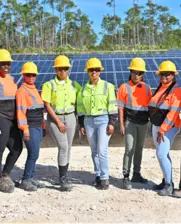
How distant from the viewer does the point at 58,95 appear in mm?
4945

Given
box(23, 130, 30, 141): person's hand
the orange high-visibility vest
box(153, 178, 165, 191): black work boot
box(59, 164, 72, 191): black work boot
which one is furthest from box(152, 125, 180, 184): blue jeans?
box(23, 130, 30, 141): person's hand

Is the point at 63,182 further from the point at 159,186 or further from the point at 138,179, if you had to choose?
the point at 159,186

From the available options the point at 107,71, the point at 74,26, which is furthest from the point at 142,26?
the point at 107,71

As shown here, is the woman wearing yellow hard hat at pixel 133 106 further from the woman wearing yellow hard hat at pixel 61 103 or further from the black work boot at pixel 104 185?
the woman wearing yellow hard hat at pixel 61 103

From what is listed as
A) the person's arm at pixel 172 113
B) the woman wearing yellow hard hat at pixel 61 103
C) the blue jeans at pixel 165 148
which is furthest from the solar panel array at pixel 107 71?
the person's arm at pixel 172 113

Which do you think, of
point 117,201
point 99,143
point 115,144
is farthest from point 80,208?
point 115,144

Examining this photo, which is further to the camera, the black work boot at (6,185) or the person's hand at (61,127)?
the black work boot at (6,185)

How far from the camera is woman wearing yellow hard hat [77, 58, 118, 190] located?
16.4ft

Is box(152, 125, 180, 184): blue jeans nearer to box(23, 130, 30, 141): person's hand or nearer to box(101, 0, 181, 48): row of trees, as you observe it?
box(23, 130, 30, 141): person's hand

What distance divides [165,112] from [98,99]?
2.87 feet

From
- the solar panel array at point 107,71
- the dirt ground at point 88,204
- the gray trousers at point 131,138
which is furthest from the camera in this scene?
the solar panel array at point 107,71

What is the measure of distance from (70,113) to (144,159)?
7.69 feet

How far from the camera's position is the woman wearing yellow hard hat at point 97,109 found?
4.99m

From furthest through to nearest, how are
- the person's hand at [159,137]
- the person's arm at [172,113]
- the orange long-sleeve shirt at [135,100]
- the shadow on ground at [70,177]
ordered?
the shadow on ground at [70,177] → the orange long-sleeve shirt at [135,100] → the person's hand at [159,137] → the person's arm at [172,113]
